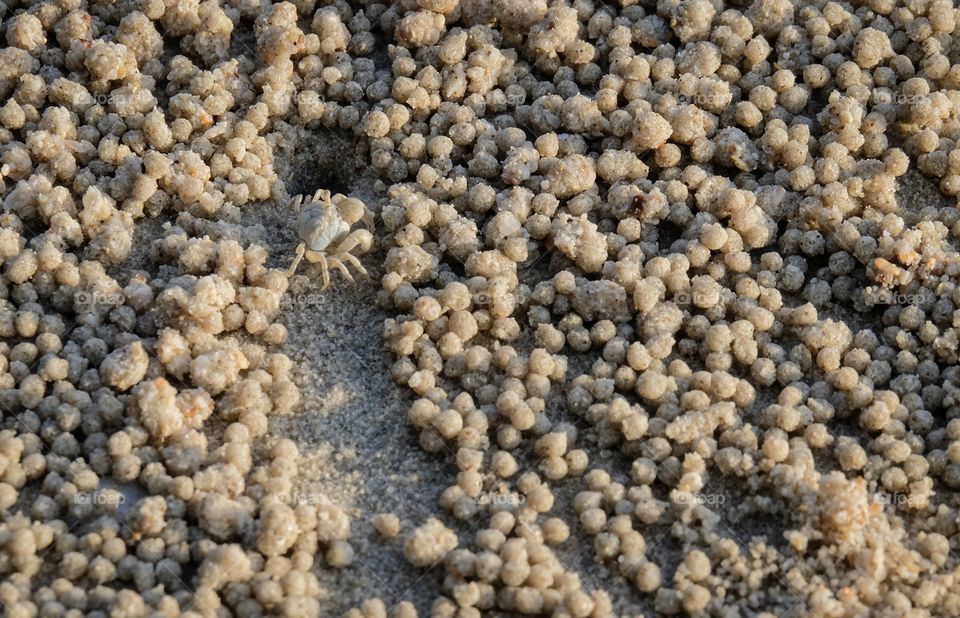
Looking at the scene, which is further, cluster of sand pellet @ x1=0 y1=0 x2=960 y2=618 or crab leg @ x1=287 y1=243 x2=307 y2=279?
crab leg @ x1=287 y1=243 x2=307 y2=279

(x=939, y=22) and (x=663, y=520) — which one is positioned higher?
(x=939, y=22)

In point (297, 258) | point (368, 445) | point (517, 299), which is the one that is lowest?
point (368, 445)

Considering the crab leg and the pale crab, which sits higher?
the pale crab

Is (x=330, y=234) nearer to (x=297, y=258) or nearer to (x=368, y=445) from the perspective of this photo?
(x=297, y=258)

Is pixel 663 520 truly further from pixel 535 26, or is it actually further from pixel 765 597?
pixel 535 26

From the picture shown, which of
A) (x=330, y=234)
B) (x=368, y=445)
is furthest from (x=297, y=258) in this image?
(x=368, y=445)

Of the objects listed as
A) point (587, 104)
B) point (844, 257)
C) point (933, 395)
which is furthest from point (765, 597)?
point (587, 104)

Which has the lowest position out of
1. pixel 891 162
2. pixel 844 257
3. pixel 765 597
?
pixel 765 597
